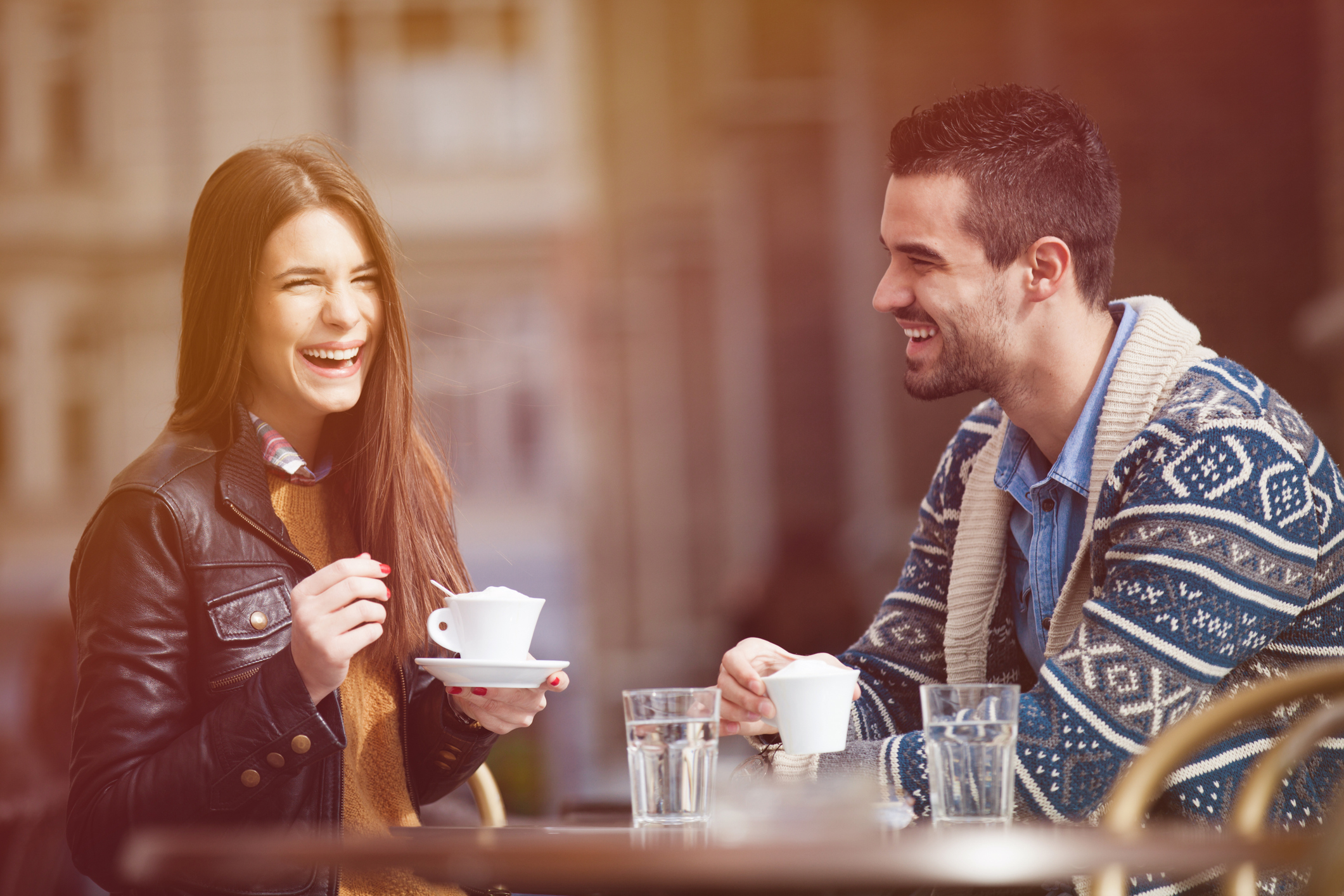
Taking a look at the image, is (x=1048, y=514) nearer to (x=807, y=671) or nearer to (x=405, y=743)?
(x=807, y=671)

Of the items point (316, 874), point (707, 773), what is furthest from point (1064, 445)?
point (316, 874)

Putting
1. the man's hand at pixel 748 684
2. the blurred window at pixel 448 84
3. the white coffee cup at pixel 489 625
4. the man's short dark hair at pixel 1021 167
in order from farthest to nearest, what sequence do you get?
the blurred window at pixel 448 84 < the man's short dark hair at pixel 1021 167 < the man's hand at pixel 748 684 < the white coffee cup at pixel 489 625

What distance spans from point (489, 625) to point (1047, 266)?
106cm

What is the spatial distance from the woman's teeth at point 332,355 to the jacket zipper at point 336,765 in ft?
0.86

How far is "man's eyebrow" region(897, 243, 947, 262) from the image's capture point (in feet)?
7.11

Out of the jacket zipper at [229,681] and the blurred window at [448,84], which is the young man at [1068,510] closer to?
the jacket zipper at [229,681]

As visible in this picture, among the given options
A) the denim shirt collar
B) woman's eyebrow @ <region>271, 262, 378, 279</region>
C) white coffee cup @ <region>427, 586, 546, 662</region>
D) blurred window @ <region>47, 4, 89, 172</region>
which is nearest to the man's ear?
the denim shirt collar

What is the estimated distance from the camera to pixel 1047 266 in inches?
86.0

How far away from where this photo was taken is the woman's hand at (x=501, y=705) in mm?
1960

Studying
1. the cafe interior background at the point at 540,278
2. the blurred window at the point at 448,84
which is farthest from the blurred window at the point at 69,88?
the blurred window at the point at 448,84

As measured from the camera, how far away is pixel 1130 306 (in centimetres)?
222

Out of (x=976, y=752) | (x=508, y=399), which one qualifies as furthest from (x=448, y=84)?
(x=976, y=752)

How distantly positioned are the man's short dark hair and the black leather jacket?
111cm

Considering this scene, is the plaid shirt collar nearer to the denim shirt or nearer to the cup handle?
the cup handle
